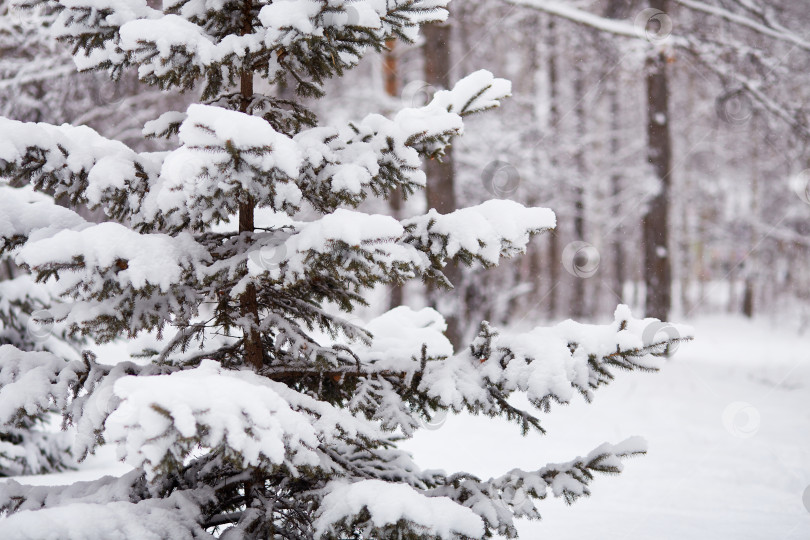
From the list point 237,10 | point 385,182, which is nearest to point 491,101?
point 385,182

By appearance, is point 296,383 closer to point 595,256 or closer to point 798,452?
point 798,452

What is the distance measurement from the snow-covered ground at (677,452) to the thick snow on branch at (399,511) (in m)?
2.69

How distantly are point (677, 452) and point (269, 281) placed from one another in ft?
22.4

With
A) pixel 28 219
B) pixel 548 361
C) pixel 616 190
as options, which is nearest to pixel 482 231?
pixel 548 361

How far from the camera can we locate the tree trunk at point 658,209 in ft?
38.5

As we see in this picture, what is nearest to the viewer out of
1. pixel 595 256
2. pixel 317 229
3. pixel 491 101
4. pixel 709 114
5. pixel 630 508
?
pixel 317 229

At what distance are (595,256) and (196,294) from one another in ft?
73.2

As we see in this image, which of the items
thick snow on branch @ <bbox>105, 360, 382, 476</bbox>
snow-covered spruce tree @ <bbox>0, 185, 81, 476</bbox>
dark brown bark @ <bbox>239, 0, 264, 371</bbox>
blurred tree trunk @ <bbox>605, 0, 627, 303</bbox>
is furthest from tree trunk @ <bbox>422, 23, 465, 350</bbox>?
blurred tree trunk @ <bbox>605, 0, 627, 303</bbox>

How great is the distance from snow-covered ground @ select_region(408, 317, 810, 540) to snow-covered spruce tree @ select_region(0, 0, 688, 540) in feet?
8.16

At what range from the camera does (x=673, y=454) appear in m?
7.71

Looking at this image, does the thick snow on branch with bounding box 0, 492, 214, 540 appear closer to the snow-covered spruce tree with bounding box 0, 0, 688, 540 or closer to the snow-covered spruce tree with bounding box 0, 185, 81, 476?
the snow-covered spruce tree with bounding box 0, 0, 688, 540

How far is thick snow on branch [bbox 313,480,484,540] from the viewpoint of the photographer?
216 centimetres

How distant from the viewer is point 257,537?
8.77 ft

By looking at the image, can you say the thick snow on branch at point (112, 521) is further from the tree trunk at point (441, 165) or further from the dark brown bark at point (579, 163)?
the dark brown bark at point (579, 163)
